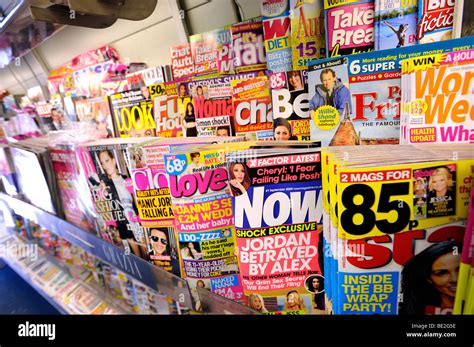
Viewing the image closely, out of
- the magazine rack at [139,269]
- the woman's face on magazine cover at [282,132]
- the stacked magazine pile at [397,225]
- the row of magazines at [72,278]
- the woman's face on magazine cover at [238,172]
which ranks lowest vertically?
the row of magazines at [72,278]

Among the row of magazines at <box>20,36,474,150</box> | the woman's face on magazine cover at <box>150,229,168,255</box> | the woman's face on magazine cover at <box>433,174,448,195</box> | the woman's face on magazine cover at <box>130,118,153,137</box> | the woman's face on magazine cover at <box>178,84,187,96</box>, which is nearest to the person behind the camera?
the woman's face on magazine cover at <box>433,174,448,195</box>

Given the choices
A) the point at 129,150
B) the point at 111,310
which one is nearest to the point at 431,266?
the point at 129,150

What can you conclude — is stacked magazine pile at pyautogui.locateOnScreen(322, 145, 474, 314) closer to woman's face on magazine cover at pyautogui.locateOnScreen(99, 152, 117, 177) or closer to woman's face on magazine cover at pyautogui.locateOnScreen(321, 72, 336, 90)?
woman's face on magazine cover at pyautogui.locateOnScreen(321, 72, 336, 90)

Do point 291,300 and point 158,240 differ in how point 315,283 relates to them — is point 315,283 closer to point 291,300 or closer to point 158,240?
point 291,300

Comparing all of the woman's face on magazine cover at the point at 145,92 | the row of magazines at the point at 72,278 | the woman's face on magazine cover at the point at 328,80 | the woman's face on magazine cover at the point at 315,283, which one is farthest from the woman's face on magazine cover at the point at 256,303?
the woman's face on magazine cover at the point at 145,92

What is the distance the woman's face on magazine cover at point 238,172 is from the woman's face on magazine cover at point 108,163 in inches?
19.7

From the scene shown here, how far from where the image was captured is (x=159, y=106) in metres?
1.04

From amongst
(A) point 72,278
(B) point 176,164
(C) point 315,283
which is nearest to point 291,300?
(C) point 315,283

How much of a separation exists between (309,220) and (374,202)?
152 millimetres

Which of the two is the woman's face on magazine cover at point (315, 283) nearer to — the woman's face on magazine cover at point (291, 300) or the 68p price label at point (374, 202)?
the woman's face on magazine cover at point (291, 300)

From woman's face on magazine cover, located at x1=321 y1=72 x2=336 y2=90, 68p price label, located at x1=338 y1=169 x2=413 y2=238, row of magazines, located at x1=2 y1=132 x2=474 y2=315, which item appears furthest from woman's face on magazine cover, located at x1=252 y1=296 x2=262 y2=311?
woman's face on magazine cover, located at x1=321 y1=72 x2=336 y2=90

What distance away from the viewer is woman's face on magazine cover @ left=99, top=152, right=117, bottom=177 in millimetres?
884

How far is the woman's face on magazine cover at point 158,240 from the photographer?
2.65ft

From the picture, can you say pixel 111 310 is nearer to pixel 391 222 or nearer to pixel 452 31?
pixel 391 222
